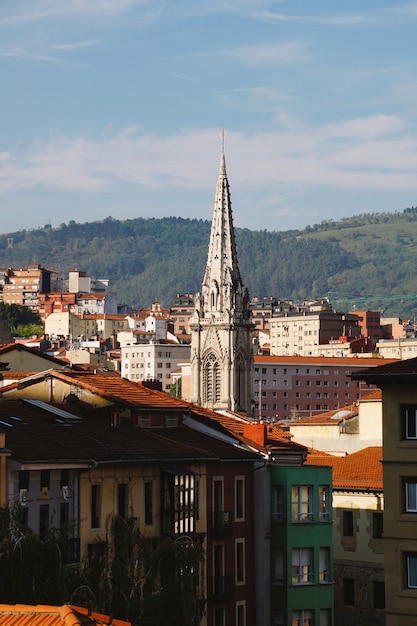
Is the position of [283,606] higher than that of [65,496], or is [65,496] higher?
[65,496]

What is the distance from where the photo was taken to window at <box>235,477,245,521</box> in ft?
201

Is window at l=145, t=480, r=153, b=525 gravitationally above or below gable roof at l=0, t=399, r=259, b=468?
below

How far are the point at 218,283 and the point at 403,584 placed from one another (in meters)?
127

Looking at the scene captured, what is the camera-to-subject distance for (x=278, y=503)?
205 feet

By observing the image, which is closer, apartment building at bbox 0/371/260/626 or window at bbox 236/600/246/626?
apartment building at bbox 0/371/260/626

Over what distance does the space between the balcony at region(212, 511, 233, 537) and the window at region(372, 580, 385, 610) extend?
13.5 meters

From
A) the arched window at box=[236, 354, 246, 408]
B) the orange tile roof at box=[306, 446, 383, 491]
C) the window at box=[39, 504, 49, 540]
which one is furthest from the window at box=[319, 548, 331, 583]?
the arched window at box=[236, 354, 246, 408]

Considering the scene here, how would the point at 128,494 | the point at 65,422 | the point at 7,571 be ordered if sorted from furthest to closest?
1. the point at 65,422
2. the point at 128,494
3. the point at 7,571

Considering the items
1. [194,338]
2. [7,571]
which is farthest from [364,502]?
[194,338]

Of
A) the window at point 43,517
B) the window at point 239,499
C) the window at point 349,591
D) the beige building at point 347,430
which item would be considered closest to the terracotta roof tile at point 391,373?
the window at point 43,517

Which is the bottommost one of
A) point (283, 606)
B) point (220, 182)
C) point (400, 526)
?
point (283, 606)

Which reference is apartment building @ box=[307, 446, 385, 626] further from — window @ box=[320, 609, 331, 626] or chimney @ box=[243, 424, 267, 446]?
window @ box=[320, 609, 331, 626]

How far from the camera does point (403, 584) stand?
48.9 meters

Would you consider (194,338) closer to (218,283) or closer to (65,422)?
(218,283)
